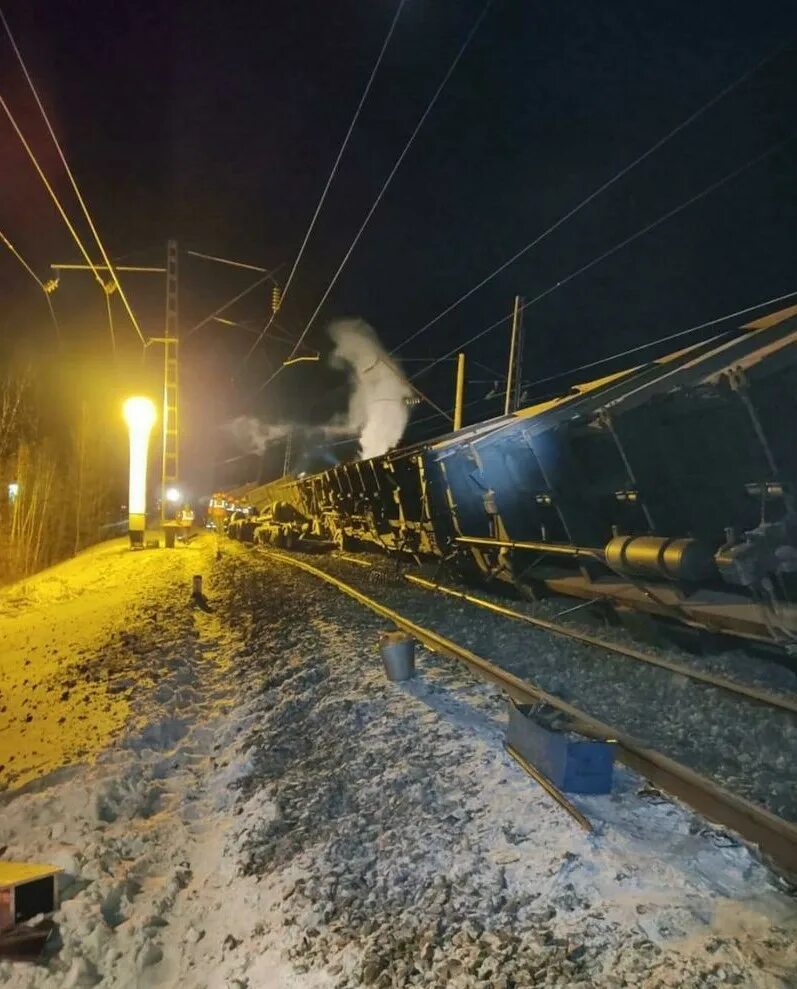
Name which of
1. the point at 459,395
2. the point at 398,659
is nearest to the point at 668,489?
the point at 398,659

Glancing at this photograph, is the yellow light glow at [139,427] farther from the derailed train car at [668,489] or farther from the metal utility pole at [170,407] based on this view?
the derailed train car at [668,489]

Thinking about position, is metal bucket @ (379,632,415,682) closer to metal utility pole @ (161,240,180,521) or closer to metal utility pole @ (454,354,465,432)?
metal utility pole @ (454,354,465,432)

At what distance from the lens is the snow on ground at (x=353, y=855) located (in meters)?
3.15

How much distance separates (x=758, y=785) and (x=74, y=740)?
6.04m

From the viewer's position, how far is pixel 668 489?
8156mm

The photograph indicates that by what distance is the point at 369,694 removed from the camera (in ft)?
22.9

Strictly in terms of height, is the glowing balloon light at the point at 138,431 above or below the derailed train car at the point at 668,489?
above

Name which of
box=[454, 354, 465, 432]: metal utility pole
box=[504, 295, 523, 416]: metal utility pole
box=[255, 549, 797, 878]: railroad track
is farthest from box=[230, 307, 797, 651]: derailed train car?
box=[454, 354, 465, 432]: metal utility pole

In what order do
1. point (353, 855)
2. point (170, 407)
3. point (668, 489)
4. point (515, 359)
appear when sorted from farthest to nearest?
point (170, 407), point (515, 359), point (668, 489), point (353, 855)

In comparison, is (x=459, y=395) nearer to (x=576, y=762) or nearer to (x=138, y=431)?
(x=138, y=431)

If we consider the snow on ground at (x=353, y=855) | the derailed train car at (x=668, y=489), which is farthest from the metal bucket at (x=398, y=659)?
the derailed train car at (x=668, y=489)

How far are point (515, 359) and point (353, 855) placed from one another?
15.8m

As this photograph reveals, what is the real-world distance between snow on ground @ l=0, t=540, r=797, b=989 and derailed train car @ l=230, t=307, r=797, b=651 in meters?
2.56

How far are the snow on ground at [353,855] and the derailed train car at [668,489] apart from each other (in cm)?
256
